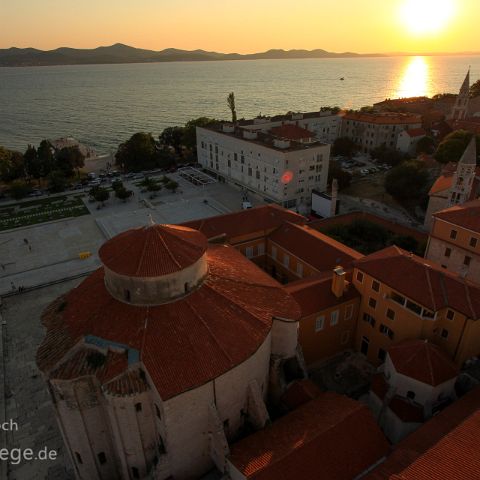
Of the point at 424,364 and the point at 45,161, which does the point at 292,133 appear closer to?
the point at 45,161

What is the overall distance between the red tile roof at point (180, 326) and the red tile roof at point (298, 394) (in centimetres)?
468

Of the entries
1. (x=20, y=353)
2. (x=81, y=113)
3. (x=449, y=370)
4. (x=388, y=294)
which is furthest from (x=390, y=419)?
(x=81, y=113)

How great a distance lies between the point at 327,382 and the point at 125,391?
16.8 m

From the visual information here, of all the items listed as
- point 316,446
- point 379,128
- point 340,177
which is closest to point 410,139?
point 379,128

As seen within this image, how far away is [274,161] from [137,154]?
3674 centimetres

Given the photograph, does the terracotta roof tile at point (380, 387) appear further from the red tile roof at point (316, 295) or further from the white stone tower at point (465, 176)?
the white stone tower at point (465, 176)

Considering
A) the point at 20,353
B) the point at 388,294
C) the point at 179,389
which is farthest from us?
the point at 20,353

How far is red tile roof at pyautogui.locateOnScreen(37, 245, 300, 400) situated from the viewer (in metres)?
19.9

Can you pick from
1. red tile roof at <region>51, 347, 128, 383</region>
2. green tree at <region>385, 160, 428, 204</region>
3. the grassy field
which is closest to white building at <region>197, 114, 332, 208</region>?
green tree at <region>385, 160, 428, 204</region>

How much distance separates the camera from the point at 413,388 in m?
24.1

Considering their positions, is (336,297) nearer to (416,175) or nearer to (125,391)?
(125,391)

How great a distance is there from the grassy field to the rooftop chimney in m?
47.8

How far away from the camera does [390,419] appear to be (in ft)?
80.4

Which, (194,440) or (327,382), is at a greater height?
(194,440)
